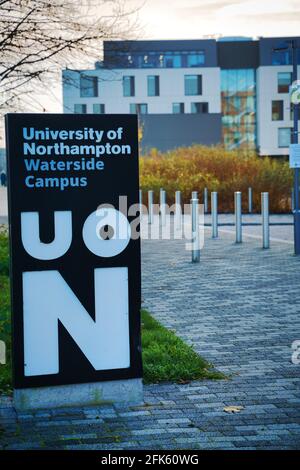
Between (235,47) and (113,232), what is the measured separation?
237ft

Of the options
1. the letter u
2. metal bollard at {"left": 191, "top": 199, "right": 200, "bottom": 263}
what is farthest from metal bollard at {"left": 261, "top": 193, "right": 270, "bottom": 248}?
the letter u

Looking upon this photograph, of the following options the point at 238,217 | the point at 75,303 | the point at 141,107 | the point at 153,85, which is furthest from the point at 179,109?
the point at 75,303

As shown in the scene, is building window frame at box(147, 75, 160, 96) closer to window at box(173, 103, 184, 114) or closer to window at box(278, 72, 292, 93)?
window at box(173, 103, 184, 114)

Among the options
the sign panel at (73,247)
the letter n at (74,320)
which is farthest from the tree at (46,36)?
the letter n at (74,320)

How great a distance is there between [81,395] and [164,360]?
1.39m

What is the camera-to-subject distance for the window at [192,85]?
240 ft

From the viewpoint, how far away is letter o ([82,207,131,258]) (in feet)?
18.2

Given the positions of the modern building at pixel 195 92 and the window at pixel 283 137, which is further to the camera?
the window at pixel 283 137

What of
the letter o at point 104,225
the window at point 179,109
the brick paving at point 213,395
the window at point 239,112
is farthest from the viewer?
the window at point 239,112

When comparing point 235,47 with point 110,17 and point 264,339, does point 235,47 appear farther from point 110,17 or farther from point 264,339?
point 264,339

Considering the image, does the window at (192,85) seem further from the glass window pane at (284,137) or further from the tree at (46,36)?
the tree at (46,36)

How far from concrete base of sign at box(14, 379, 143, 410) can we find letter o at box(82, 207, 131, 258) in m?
0.85

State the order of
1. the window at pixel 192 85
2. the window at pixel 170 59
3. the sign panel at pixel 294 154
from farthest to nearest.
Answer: the window at pixel 192 85, the window at pixel 170 59, the sign panel at pixel 294 154

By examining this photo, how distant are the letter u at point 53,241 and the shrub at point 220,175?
2506 cm
